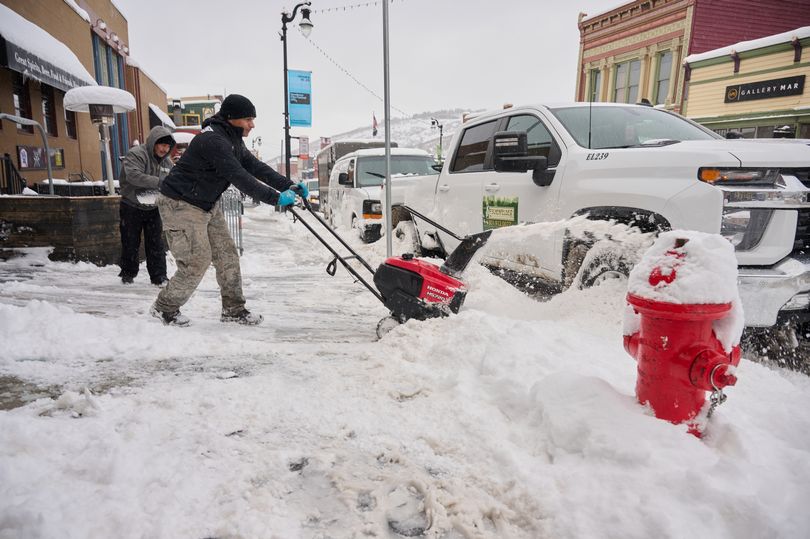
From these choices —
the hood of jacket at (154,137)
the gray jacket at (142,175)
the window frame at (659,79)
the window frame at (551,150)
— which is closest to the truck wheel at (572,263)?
the window frame at (551,150)

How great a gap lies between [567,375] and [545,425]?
0.32 metres

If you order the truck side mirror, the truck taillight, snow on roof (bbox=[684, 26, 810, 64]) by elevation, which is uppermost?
snow on roof (bbox=[684, 26, 810, 64])

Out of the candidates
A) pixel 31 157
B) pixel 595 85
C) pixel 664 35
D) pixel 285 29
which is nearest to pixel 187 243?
pixel 31 157

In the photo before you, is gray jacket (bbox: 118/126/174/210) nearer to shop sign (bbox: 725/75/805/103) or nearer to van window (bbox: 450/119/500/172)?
van window (bbox: 450/119/500/172)

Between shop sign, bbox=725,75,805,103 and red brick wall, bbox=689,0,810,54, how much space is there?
3.50 metres

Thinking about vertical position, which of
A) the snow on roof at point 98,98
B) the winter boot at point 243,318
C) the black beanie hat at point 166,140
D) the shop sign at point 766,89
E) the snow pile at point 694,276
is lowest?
the winter boot at point 243,318

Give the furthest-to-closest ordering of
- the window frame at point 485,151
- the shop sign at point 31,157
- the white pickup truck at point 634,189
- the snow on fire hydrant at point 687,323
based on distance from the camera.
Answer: the shop sign at point 31,157 → the window frame at point 485,151 → the white pickup truck at point 634,189 → the snow on fire hydrant at point 687,323

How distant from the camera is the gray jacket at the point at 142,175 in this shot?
5629 mm

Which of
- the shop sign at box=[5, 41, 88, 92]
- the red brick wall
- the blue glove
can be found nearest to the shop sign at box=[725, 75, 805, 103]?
the red brick wall

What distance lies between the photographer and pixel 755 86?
17141 millimetres

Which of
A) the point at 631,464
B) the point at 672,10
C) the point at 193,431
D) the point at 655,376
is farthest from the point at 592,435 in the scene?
the point at 672,10

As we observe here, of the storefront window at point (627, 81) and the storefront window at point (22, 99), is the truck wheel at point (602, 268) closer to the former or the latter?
the storefront window at point (22, 99)

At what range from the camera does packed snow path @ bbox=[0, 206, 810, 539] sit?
1712 mm

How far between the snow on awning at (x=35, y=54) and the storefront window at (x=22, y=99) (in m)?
0.78
